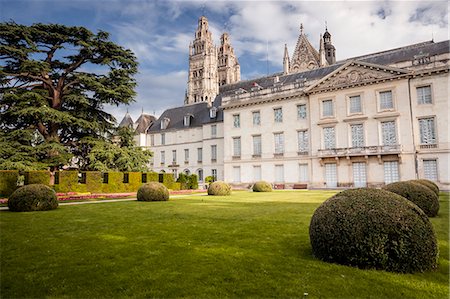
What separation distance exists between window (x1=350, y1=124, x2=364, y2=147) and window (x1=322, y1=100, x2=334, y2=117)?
271 centimetres

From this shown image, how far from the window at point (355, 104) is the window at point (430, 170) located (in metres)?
7.63

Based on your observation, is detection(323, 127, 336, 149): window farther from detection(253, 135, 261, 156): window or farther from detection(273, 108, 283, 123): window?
detection(253, 135, 261, 156): window

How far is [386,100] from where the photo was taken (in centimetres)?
2898

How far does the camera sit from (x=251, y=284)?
409cm

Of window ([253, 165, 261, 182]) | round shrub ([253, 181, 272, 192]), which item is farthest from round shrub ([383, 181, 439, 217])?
window ([253, 165, 261, 182])

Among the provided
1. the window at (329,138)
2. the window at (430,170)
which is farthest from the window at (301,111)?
the window at (430,170)

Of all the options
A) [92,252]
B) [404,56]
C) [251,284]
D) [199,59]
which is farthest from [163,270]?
[199,59]

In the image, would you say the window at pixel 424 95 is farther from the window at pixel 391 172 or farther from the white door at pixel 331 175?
the white door at pixel 331 175

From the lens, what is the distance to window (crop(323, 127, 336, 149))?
31406 mm

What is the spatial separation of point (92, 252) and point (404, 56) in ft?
117

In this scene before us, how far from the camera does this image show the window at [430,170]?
26.5 metres

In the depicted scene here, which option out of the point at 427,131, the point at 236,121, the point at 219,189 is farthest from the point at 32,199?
the point at 427,131

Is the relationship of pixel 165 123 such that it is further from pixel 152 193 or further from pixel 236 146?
pixel 152 193

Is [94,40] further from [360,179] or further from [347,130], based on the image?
[360,179]
